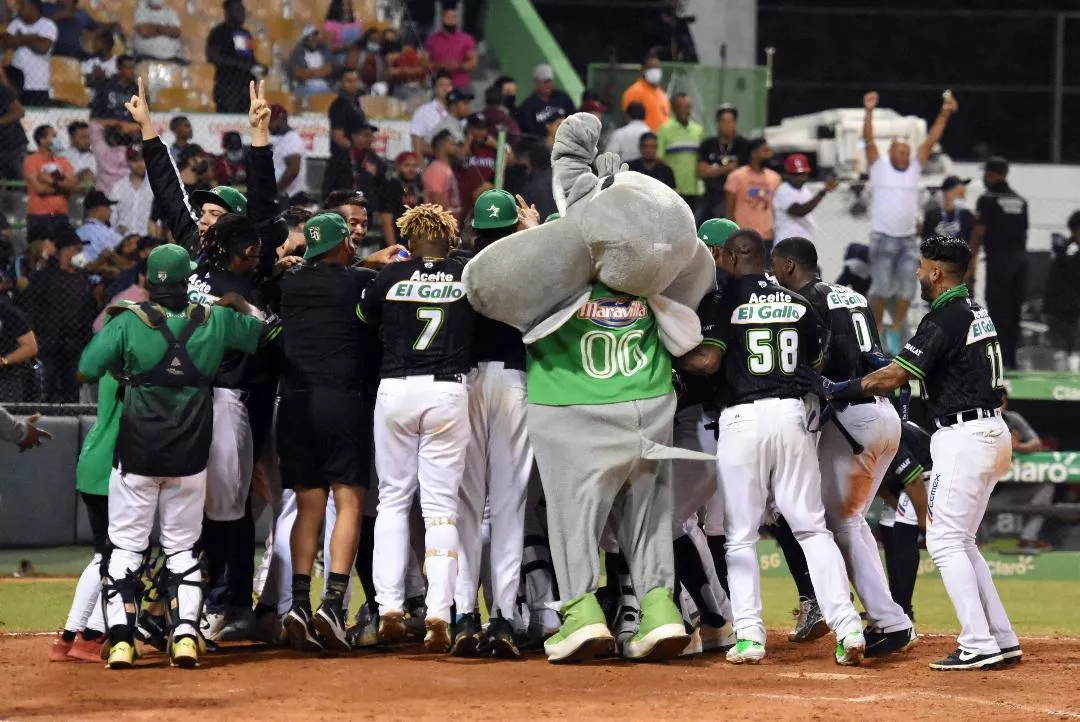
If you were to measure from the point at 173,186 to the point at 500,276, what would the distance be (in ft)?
7.08

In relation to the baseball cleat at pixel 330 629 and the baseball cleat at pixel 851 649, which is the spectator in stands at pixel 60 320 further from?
the baseball cleat at pixel 851 649

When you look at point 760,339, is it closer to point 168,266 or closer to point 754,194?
point 168,266

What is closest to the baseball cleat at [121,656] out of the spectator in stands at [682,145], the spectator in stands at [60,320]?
the spectator in stands at [60,320]

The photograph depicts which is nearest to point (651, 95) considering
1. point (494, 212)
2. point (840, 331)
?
point (840, 331)

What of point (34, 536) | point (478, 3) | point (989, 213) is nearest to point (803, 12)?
point (478, 3)

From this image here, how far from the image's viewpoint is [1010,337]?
15.1m

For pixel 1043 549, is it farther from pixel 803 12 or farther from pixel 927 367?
pixel 803 12

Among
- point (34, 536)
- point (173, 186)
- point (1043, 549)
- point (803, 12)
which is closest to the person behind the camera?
point (173, 186)

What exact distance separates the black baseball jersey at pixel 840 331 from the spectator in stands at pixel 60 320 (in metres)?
6.59

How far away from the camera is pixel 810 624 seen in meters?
8.76

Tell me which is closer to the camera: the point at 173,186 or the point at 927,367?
the point at 927,367

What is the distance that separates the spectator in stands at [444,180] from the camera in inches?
570

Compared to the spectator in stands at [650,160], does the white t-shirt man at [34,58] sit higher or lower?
higher

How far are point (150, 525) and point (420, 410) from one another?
137 cm
